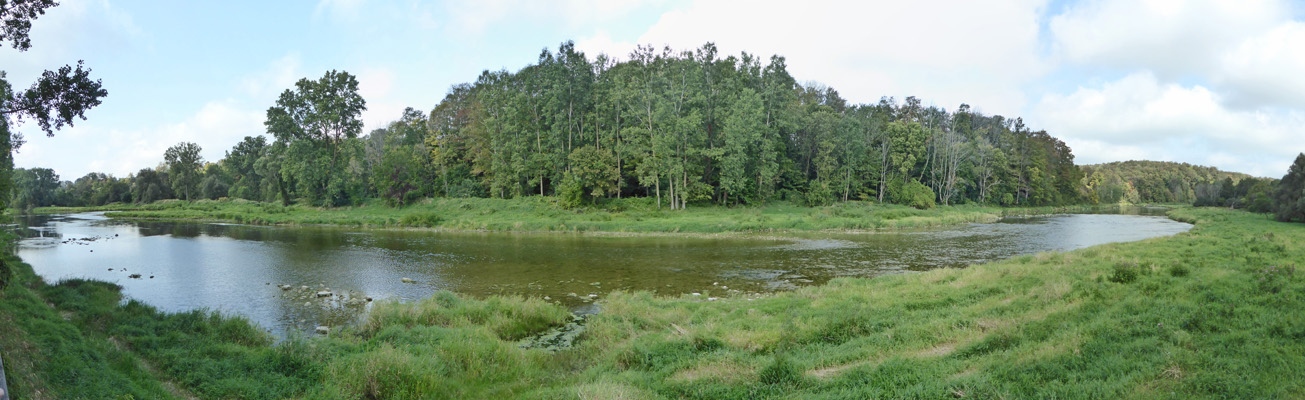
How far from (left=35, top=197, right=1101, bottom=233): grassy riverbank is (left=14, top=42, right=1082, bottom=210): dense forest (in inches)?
105

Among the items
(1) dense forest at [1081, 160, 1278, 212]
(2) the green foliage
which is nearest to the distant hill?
(1) dense forest at [1081, 160, 1278, 212]

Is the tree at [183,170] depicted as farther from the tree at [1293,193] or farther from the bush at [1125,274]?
the tree at [1293,193]

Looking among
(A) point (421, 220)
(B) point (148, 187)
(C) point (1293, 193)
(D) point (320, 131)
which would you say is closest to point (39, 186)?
(B) point (148, 187)

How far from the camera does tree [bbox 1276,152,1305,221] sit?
3968 centimetres

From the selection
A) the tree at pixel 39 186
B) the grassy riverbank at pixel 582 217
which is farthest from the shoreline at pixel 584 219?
the tree at pixel 39 186

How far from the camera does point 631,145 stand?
52.3m

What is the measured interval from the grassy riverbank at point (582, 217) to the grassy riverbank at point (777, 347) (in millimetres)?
28220

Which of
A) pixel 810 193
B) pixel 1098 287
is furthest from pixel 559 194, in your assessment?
pixel 1098 287

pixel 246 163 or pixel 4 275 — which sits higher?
pixel 246 163

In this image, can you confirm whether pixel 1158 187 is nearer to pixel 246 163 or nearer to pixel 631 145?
pixel 631 145

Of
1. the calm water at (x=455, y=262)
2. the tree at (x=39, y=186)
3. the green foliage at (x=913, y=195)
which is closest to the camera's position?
the calm water at (x=455, y=262)

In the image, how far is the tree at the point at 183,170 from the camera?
9188 centimetres

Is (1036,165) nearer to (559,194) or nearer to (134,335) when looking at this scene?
(559,194)

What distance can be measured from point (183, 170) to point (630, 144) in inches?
3448
